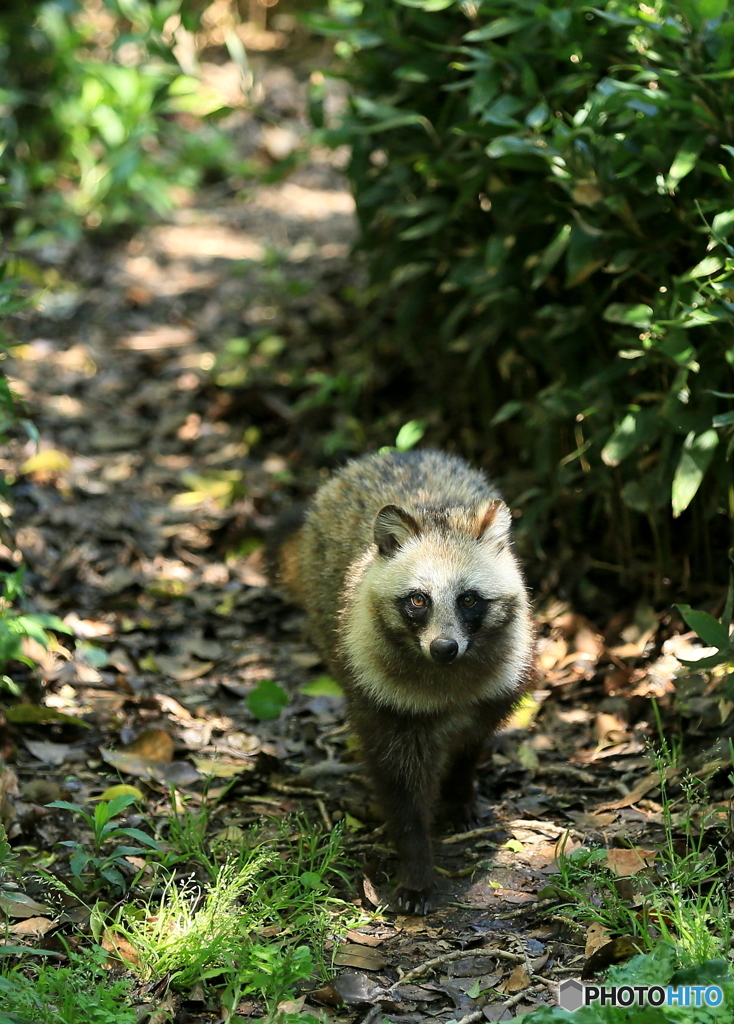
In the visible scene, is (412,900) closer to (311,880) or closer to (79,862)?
(311,880)

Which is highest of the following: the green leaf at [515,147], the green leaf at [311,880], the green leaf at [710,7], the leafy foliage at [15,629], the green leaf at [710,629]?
the green leaf at [710,7]

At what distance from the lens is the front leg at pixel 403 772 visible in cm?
420

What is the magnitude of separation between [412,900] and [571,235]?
2994mm

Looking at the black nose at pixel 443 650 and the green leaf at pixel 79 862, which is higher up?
the black nose at pixel 443 650

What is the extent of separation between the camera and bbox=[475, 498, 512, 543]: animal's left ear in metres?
4.21

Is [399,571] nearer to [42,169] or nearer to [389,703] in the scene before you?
[389,703]

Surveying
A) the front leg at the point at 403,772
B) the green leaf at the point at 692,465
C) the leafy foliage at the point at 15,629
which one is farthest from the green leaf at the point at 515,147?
the leafy foliage at the point at 15,629

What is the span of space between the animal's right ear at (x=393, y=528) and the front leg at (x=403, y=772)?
66cm

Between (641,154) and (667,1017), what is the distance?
3.33 metres

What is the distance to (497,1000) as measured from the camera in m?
3.44

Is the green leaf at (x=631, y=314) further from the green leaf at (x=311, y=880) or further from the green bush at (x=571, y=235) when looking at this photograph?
the green leaf at (x=311, y=880)

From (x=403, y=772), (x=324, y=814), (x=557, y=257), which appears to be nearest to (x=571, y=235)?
(x=557, y=257)

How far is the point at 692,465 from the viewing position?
14.9 ft

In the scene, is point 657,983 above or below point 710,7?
below
